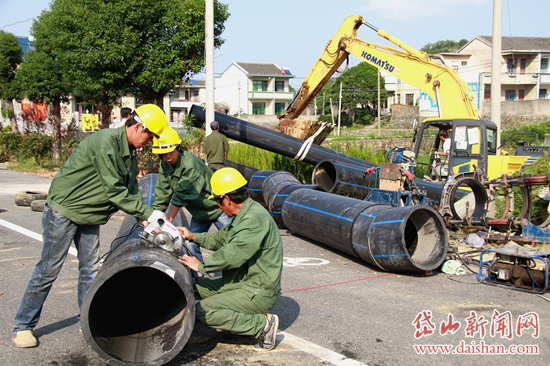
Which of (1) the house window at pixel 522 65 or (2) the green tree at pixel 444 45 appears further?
(2) the green tree at pixel 444 45

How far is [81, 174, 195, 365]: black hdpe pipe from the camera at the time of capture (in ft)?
13.1

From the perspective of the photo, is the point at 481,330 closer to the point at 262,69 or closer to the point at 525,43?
the point at 525,43

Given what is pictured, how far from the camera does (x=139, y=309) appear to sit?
4.77 m

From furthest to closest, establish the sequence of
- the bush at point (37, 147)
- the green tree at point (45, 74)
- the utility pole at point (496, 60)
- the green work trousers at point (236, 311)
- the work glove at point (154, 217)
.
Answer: the green tree at point (45, 74) < the bush at point (37, 147) < the utility pole at point (496, 60) < the work glove at point (154, 217) < the green work trousers at point (236, 311)

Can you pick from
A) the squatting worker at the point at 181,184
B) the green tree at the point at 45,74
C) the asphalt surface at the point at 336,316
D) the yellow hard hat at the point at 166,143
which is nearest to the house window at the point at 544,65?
the green tree at the point at 45,74

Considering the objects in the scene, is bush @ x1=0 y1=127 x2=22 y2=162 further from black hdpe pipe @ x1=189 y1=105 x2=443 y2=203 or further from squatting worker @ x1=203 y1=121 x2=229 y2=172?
squatting worker @ x1=203 y1=121 x2=229 y2=172

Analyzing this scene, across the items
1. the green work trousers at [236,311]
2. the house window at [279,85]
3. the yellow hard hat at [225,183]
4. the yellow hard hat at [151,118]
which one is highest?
the house window at [279,85]

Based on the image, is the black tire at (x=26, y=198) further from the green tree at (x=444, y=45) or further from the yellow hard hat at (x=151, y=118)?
the green tree at (x=444, y=45)

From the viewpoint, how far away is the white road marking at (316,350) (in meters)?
4.34

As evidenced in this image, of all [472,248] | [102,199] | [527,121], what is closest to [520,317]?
[472,248]

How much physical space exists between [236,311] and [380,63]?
1066 centimetres

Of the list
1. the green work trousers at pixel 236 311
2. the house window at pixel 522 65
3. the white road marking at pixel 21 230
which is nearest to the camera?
the green work trousers at pixel 236 311

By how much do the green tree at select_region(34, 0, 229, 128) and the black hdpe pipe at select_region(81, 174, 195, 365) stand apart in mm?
15228

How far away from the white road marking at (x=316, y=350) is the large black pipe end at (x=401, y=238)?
2.52 meters
